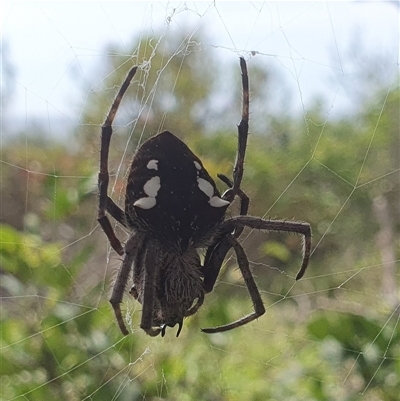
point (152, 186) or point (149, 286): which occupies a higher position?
point (152, 186)

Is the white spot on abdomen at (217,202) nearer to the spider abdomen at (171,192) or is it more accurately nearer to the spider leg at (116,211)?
the spider abdomen at (171,192)

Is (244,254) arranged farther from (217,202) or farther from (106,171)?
(106,171)

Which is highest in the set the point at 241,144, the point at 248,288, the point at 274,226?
the point at 241,144

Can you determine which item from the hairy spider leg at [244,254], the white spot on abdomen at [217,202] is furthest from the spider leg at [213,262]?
the white spot on abdomen at [217,202]

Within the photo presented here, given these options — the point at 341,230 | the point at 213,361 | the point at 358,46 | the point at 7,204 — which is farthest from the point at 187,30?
the point at 7,204

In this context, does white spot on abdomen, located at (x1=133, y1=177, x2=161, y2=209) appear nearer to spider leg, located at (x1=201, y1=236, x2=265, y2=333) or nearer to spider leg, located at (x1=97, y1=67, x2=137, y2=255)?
spider leg, located at (x1=97, y1=67, x2=137, y2=255)

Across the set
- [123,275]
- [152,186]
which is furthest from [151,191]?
[123,275]

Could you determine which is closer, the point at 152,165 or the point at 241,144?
the point at 152,165

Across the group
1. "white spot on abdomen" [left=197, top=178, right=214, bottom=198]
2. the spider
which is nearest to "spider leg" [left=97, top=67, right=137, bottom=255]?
the spider
